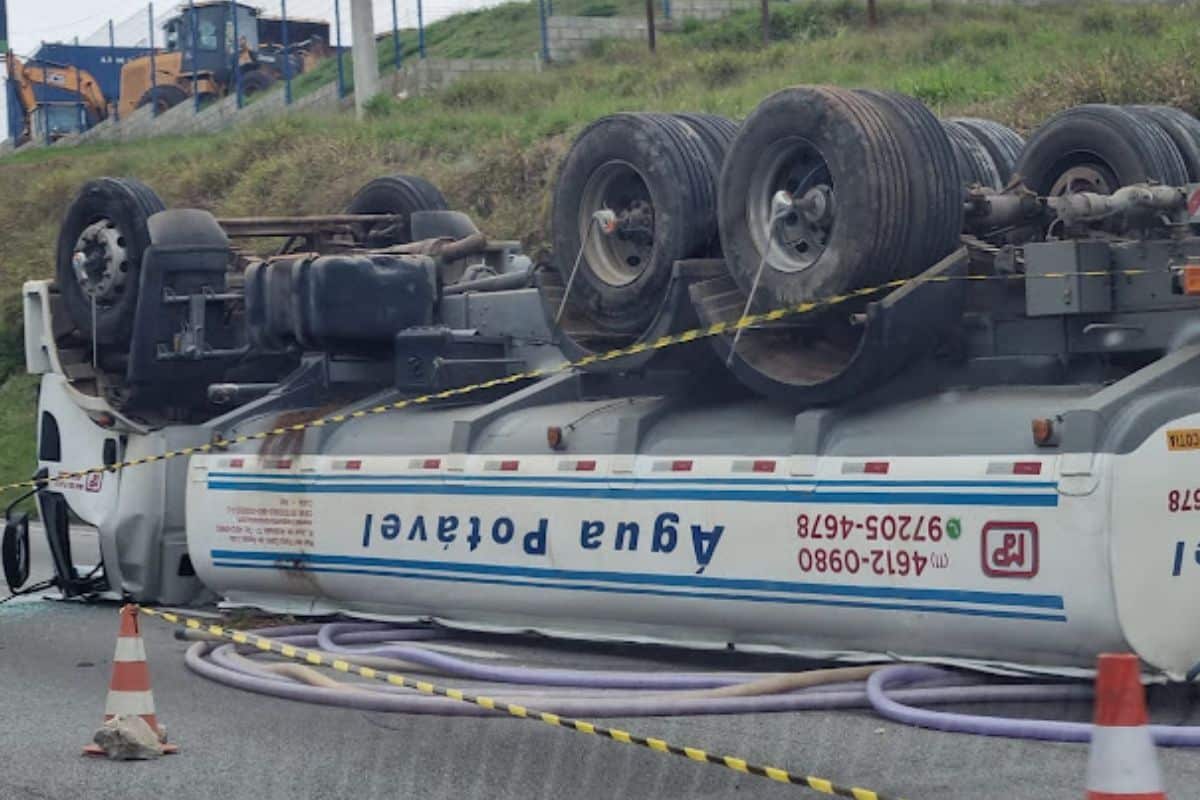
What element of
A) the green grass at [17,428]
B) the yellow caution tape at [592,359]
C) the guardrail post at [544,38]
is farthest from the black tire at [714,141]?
the guardrail post at [544,38]

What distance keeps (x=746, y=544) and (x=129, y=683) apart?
2.70m

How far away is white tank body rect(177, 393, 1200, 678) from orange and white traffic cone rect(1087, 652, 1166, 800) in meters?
3.24

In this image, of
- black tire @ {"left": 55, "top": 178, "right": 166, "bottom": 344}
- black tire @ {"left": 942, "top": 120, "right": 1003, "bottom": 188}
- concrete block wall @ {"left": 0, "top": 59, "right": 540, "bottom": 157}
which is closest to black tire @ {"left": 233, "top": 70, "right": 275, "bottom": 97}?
concrete block wall @ {"left": 0, "top": 59, "right": 540, "bottom": 157}

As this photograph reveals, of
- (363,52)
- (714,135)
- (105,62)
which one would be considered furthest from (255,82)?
(714,135)

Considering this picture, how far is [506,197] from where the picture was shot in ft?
86.6

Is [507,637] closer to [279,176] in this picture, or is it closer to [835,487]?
[835,487]

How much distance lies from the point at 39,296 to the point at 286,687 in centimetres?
536

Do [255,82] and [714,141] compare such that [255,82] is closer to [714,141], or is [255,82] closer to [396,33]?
[396,33]

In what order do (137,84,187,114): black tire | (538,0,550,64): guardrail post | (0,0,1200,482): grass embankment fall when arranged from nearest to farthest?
(0,0,1200,482): grass embankment < (538,0,550,64): guardrail post < (137,84,187,114): black tire

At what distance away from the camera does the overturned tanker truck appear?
306 inches

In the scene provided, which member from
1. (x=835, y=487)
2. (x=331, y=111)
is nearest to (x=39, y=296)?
(x=835, y=487)

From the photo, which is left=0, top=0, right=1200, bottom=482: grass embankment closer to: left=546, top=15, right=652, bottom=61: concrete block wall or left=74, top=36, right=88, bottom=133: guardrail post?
left=546, top=15, right=652, bottom=61: concrete block wall

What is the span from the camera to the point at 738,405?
9.41 meters

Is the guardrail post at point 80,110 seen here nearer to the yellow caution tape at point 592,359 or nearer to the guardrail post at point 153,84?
the guardrail post at point 153,84
